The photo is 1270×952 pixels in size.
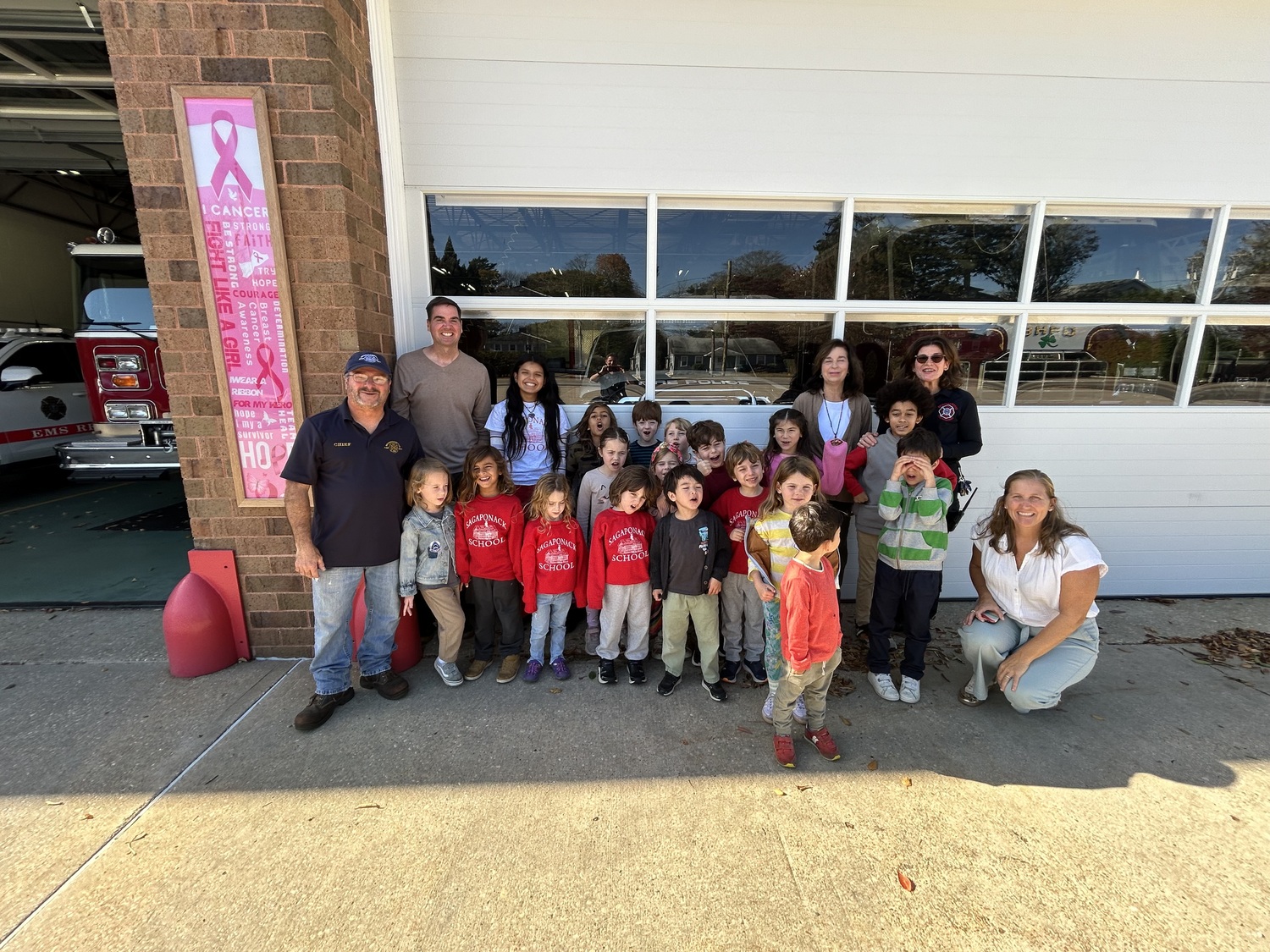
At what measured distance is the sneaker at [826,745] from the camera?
2.57 meters

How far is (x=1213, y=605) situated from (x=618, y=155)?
18.8 feet

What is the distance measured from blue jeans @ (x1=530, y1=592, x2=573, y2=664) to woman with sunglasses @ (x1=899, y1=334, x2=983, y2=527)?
2.44m

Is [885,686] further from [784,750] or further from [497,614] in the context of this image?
[497,614]

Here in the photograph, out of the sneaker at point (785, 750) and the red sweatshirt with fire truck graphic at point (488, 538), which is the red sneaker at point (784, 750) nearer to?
the sneaker at point (785, 750)

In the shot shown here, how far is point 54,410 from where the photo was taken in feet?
23.8

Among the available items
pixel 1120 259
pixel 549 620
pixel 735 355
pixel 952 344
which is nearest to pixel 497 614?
pixel 549 620

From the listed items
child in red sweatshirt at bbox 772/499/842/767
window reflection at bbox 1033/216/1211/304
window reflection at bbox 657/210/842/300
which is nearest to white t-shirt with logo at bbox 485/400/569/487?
window reflection at bbox 657/210/842/300

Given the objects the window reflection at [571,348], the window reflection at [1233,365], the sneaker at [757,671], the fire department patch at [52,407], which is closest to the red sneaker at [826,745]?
the sneaker at [757,671]

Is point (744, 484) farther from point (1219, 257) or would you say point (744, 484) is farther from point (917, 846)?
point (1219, 257)

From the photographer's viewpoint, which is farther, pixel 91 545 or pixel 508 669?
pixel 91 545

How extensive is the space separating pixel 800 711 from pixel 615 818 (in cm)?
112

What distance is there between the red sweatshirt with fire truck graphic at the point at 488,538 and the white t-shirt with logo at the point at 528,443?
1.13 ft

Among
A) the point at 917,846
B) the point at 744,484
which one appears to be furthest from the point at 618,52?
the point at 917,846

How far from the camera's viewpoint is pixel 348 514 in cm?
283
